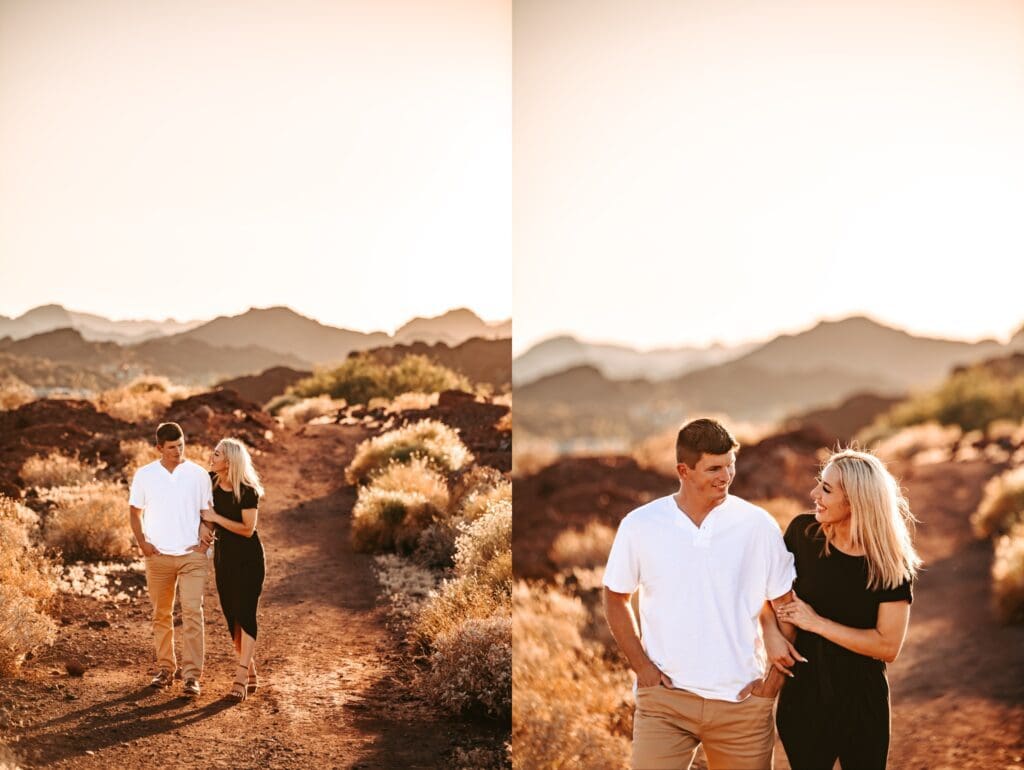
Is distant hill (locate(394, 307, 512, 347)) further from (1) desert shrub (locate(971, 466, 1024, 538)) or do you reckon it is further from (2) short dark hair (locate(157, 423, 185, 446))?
(1) desert shrub (locate(971, 466, 1024, 538))

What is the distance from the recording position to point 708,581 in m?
3.44

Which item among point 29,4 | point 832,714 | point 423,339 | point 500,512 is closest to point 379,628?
point 500,512

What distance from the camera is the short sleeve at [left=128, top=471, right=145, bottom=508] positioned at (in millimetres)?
5246

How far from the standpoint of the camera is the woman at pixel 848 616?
330 cm

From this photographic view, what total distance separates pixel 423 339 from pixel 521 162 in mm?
10730

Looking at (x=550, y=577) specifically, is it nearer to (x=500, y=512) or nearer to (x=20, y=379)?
(x=500, y=512)

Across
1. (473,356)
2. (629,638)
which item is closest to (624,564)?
(629,638)

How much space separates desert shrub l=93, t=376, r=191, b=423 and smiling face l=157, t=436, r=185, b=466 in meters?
0.36

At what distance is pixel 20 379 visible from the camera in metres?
5.62

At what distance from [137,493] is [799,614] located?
11.3 feet

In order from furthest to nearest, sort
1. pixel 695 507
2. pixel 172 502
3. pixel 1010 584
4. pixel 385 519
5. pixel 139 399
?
1. pixel 1010 584
2. pixel 385 519
3. pixel 139 399
4. pixel 172 502
5. pixel 695 507

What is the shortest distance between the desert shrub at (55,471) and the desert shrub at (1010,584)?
671cm

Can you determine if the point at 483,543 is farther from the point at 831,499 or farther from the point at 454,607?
the point at 831,499

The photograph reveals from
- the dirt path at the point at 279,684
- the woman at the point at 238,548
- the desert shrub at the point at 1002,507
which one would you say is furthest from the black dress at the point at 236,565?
the desert shrub at the point at 1002,507
